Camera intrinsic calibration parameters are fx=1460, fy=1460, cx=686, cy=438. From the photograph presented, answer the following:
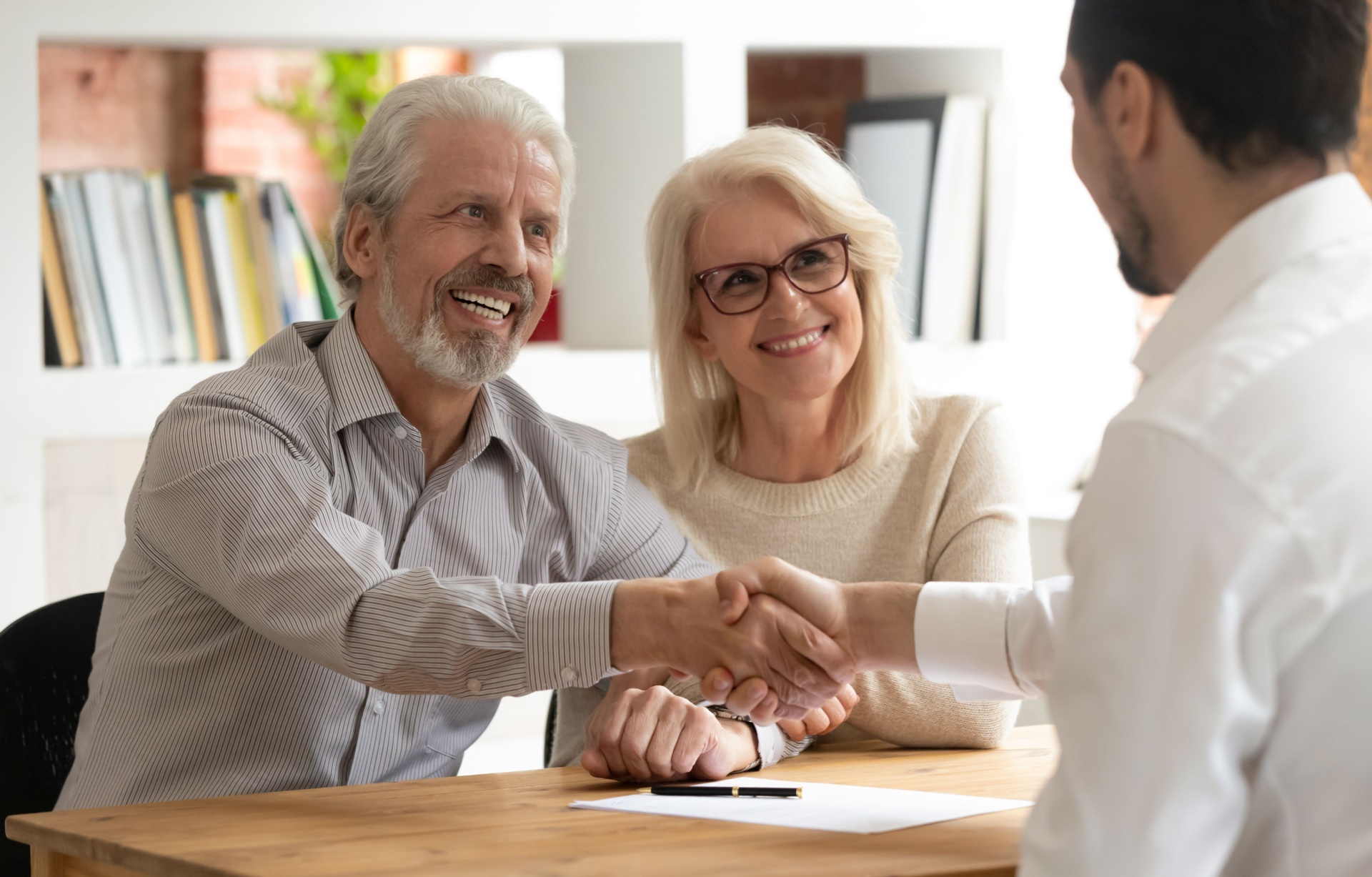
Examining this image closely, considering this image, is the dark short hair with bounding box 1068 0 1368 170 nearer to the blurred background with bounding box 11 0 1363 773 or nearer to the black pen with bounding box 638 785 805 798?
the black pen with bounding box 638 785 805 798

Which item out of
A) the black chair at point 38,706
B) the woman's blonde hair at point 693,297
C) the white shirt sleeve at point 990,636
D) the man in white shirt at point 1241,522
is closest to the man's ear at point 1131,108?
the man in white shirt at point 1241,522

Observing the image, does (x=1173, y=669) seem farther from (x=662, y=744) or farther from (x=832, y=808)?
(x=662, y=744)

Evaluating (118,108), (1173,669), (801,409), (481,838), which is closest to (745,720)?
(481,838)

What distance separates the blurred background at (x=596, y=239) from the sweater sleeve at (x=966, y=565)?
9.9 inches

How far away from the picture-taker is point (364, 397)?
190 cm

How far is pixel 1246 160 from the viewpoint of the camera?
3.67 ft

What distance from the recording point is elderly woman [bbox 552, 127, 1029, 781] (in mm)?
2129

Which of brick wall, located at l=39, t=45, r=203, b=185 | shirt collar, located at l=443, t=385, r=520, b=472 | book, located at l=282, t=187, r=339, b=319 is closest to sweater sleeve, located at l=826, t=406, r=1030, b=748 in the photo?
shirt collar, located at l=443, t=385, r=520, b=472

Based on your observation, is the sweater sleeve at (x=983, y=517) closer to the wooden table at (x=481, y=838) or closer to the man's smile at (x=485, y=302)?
the wooden table at (x=481, y=838)

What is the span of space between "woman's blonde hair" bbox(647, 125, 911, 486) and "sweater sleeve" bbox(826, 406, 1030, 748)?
126mm

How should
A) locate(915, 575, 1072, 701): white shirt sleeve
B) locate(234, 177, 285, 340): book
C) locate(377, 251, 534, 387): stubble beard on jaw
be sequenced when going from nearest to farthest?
locate(915, 575, 1072, 701): white shirt sleeve, locate(377, 251, 534, 387): stubble beard on jaw, locate(234, 177, 285, 340): book

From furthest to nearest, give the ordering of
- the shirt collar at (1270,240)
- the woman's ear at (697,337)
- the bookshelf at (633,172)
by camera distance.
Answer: the bookshelf at (633,172), the woman's ear at (697,337), the shirt collar at (1270,240)

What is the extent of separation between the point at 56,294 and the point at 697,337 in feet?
3.98

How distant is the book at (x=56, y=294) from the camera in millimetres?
2648
